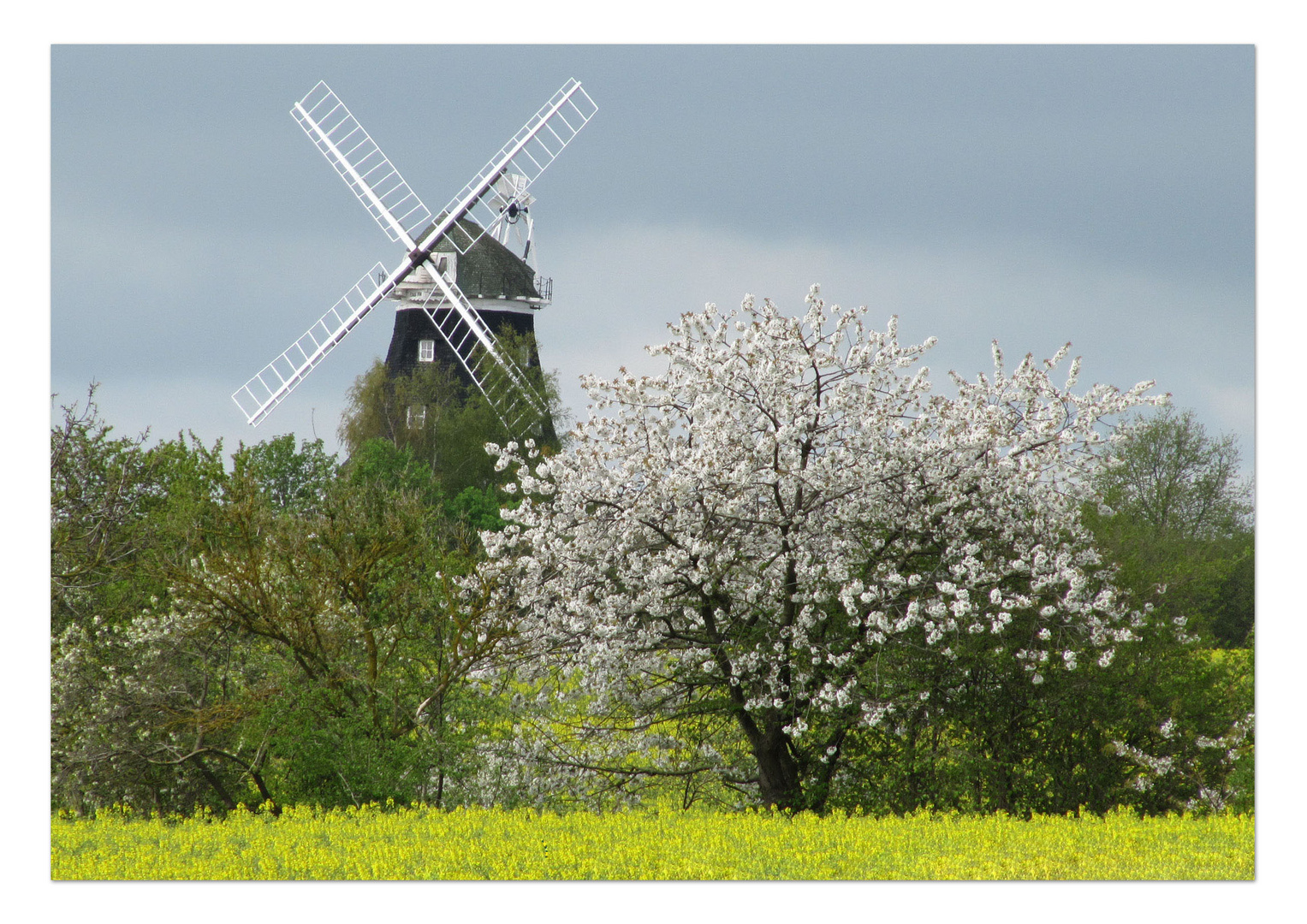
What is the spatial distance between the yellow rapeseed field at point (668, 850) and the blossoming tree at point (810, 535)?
4.10ft

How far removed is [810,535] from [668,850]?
9.59 ft

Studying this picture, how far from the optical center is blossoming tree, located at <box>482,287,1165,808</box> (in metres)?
9.05

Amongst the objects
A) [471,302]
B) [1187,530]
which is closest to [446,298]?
[471,302]

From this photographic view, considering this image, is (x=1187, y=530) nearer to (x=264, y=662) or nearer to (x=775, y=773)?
(x=775, y=773)

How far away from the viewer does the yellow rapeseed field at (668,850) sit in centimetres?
714

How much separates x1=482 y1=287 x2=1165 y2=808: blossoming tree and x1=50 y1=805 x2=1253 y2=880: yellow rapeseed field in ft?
4.10

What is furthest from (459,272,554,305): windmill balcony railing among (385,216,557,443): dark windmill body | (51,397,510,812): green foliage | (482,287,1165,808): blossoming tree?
(482,287,1165,808): blossoming tree

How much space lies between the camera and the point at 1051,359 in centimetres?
955

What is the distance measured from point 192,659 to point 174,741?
935mm

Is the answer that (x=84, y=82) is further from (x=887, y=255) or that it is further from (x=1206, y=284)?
(x=1206, y=284)

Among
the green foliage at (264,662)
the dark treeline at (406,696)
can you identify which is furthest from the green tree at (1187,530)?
the green foliage at (264,662)

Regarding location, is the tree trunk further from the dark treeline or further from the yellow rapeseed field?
Result: the yellow rapeseed field
